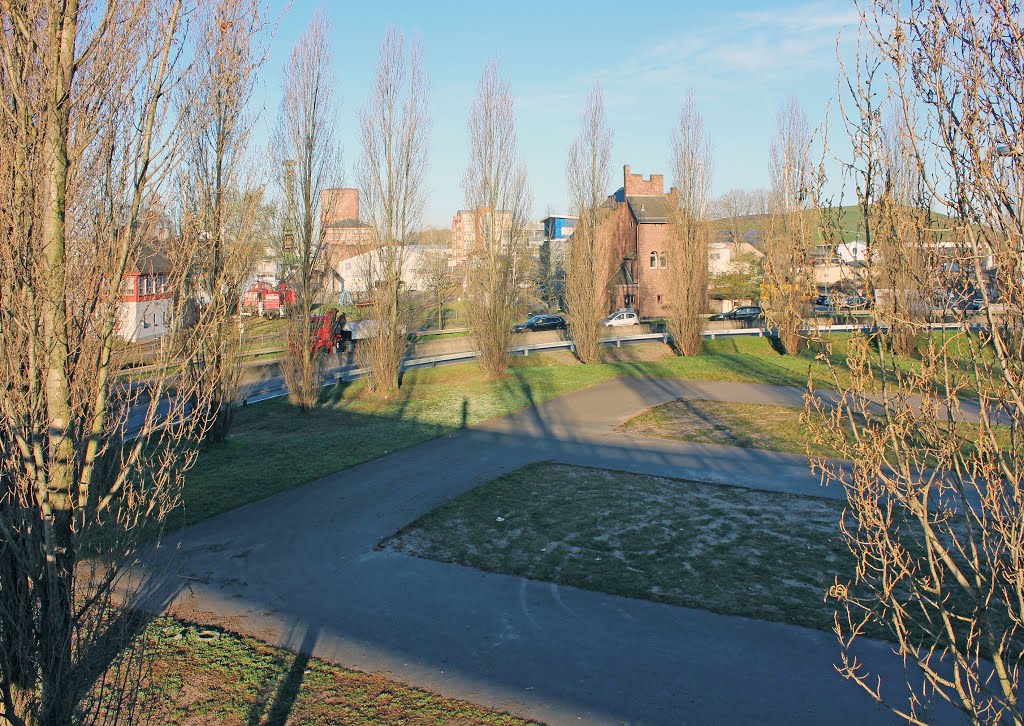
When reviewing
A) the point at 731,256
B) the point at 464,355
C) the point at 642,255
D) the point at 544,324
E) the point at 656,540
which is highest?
the point at 731,256

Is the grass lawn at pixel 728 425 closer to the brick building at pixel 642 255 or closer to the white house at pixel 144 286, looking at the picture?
the white house at pixel 144 286

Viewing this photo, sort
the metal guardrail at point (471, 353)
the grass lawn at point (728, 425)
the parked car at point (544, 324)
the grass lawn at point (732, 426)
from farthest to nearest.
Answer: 1. the parked car at point (544, 324)
2. the metal guardrail at point (471, 353)
3. the grass lawn at point (728, 425)
4. the grass lawn at point (732, 426)

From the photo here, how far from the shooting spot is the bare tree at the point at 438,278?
44.0 meters

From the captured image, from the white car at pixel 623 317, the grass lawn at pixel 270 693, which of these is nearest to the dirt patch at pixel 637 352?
the white car at pixel 623 317

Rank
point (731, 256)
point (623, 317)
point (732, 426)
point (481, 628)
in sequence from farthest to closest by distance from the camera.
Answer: point (731, 256)
point (623, 317)
point (732, 426)
point (481, 628)

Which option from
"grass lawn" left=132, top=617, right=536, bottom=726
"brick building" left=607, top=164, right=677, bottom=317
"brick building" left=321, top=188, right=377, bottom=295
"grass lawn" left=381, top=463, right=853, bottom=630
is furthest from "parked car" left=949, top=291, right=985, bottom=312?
"brick building" left=607, top=164, right=677, bottom=317

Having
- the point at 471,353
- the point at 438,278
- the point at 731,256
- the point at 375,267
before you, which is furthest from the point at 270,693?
the point at 731,256

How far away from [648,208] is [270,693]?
42892 mm

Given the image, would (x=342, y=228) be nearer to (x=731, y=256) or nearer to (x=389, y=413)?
(x=389, y=413)

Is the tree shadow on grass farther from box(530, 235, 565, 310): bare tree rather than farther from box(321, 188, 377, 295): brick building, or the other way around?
box(530, 235, 565, 310): bare tree

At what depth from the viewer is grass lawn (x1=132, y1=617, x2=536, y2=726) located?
5.60 meters

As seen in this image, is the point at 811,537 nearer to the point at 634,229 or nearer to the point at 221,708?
the point at 221,708

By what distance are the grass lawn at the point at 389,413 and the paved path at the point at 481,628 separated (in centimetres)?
135

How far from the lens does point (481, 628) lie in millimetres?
7027
